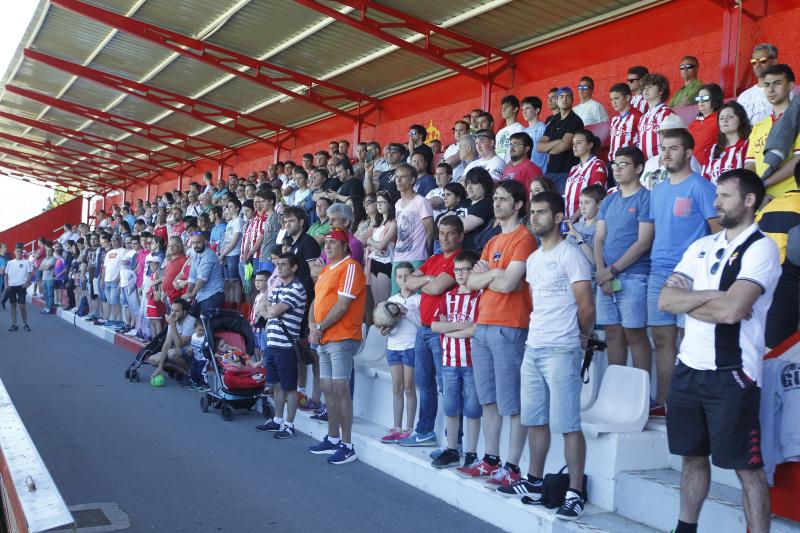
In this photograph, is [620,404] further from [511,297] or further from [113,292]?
[113,292]

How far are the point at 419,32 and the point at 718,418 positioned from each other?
11.2 meters

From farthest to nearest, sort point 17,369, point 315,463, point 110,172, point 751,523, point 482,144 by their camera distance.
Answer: point 110,172 < point 17,369 < point 482,144 < point 315,463 < point 751,523

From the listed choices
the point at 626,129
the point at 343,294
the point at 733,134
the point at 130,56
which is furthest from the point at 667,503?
the point at 130,56

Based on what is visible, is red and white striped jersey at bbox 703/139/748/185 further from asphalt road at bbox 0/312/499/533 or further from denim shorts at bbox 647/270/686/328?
asphalt road at bbox 0/312/499/533

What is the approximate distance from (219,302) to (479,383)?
6519 mm

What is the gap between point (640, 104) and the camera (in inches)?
327

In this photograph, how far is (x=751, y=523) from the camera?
343 cm

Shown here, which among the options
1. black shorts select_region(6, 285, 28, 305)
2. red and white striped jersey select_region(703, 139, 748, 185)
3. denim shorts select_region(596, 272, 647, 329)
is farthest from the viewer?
black shorts select_region(6, 285, 28, 305)

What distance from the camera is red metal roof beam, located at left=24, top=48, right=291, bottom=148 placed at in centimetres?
1977

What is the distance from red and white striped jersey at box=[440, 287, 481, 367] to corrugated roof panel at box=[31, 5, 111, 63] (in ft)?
47.8

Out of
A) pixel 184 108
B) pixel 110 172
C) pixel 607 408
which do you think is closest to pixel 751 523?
pixel 607 408

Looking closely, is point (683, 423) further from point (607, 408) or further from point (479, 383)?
point (479, 383)

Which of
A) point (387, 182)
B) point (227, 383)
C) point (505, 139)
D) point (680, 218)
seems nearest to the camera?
point (680, 218)

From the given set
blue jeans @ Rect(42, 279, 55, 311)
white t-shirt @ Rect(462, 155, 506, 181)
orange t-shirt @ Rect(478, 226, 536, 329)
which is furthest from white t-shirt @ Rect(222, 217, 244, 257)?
blue jeans @ Rect(42, 279, 55, 311)
